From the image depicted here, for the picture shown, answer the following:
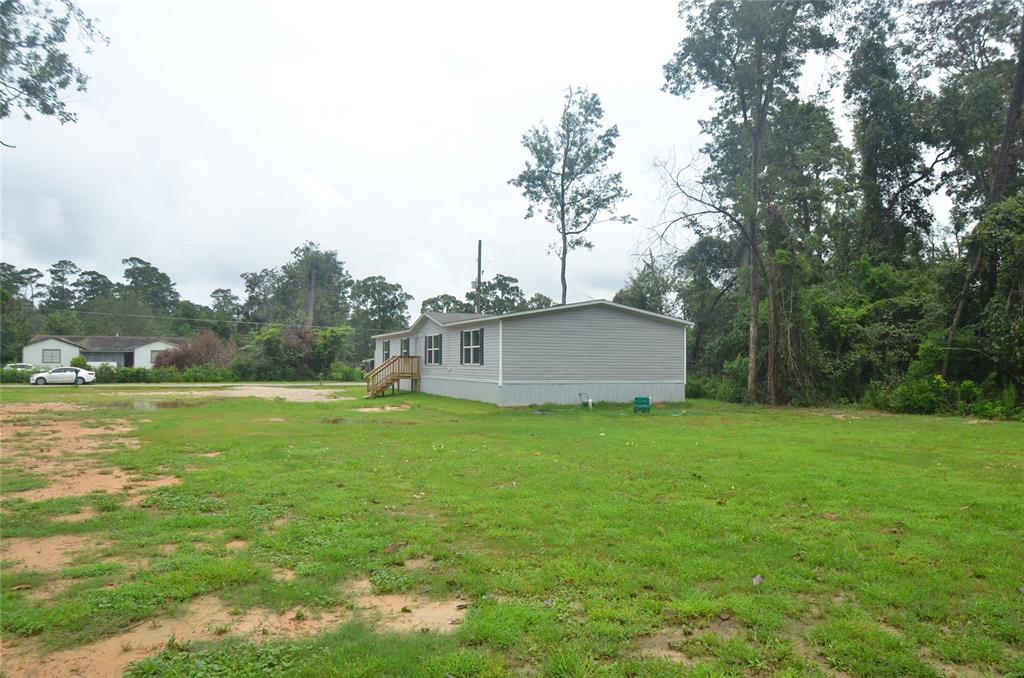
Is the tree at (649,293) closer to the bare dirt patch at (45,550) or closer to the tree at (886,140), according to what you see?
the tree at (886,140)

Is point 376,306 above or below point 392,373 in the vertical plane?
above

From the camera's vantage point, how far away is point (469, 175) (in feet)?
88.3

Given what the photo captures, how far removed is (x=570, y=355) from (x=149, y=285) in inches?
2698

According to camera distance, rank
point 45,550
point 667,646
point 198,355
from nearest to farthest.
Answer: point 667,646 → point 45,550 → point 198,355

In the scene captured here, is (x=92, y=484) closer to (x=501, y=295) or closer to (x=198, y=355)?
(x=198, y=355)

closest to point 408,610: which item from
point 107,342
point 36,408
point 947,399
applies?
point 947,399

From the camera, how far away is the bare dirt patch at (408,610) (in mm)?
3158

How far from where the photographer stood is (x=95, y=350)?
48156 millimetres

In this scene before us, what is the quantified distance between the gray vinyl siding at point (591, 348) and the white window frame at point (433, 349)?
639 cm

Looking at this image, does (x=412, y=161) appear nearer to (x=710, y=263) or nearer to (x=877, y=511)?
(x=710, y=263)

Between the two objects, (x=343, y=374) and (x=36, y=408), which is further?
(x=343, y=374)

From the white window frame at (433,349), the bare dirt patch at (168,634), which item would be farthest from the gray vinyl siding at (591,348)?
the bare dirt patch at (168,634)

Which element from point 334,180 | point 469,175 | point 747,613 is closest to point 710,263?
point 469,175

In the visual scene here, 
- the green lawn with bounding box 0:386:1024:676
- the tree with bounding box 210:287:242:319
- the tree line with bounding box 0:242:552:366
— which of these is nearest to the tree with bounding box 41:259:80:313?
the tree line with bounding box 0:242:552:366
